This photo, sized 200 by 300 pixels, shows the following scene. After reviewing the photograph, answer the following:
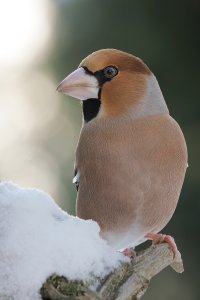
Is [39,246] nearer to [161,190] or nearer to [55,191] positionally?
[161,190]

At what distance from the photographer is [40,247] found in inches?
51.4

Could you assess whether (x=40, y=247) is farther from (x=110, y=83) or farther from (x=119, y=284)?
(x=110, y=83)

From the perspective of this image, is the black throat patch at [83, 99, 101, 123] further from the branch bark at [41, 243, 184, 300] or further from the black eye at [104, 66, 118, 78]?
the branch bark at [41, 243, 184, 300]

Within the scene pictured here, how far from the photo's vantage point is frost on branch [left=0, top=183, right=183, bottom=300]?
4.20ft

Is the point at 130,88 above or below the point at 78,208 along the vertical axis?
above

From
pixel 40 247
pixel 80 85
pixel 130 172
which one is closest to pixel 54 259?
pixel 40 247

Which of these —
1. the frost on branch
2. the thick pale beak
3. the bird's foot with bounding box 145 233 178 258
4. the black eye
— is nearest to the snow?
the frost on branch

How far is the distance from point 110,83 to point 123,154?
0.24m

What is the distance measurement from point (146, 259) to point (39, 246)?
26 cm

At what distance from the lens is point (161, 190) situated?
177cm

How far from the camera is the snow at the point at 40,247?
129cm

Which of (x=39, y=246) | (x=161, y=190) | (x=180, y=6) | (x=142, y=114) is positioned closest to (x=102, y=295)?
(x=39, y=246)

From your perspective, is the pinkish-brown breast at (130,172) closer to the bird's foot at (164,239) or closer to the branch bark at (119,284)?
the bird's foot at (164,239)

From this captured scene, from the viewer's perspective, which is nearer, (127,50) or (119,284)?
(119,284)
